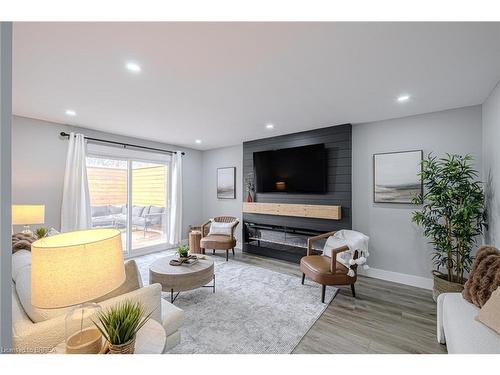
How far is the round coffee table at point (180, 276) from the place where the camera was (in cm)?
256

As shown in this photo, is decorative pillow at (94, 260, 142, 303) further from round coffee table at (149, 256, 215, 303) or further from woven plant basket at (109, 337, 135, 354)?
round coffee table at (149, 256, 215, 303)

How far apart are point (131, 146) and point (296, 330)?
4.45 m

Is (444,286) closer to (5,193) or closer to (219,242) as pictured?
(219,242)

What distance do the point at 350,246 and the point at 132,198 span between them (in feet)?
14.2

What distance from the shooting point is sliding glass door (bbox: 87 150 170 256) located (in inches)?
169

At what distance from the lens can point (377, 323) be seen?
2.33 m

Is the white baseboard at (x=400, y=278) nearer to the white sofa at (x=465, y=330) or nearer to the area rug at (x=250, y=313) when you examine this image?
the area rug at (x=250, y=313)

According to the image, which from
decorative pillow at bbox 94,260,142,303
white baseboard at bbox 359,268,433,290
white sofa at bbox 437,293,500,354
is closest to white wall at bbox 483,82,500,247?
white baseboard at bbox 359,268,433,290

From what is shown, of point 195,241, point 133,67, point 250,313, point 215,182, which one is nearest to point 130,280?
point 250,313

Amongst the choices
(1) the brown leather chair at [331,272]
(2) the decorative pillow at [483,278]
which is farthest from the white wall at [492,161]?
(1) the brown leather chair at [331,272]
